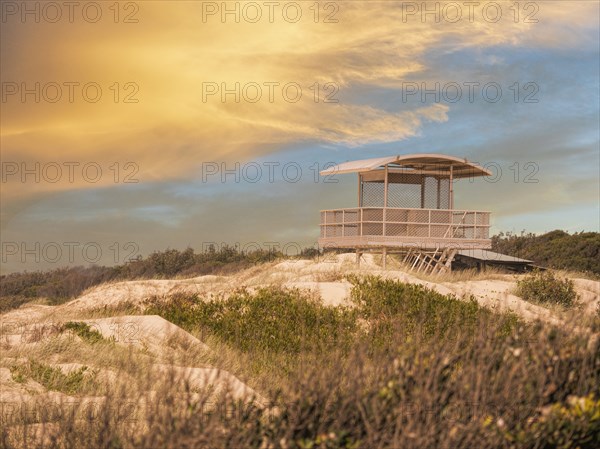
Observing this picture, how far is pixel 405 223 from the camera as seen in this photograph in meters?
30.8

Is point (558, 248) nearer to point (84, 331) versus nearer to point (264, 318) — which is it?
point (264, 318)

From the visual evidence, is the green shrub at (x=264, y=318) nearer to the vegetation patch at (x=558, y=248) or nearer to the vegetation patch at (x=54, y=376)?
the vegetation patch at (x=54, y=376)

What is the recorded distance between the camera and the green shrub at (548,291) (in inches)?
993

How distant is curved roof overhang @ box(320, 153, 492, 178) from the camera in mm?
30688

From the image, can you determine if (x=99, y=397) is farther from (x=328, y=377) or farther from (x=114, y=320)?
(x=114, y=320)

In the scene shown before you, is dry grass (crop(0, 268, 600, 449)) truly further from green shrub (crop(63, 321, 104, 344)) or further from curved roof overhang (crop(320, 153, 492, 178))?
curved roof overhang (crop(320, 153, 492, 178))

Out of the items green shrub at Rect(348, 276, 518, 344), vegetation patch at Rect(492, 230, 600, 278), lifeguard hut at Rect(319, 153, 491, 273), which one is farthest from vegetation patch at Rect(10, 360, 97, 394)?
vegetation patch at Rect(492, 230, 600, 278)

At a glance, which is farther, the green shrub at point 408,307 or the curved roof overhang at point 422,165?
the curved roof overhang at point 422,165

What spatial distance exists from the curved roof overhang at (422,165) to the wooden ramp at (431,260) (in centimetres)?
333

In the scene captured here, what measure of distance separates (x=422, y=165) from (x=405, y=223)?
2819 mm

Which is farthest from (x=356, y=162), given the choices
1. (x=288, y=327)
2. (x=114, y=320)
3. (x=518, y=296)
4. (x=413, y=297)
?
(x=114, y=320)

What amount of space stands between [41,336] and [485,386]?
11.4 m

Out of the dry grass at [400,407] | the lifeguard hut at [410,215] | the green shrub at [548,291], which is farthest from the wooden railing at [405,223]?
the dry grass at [400,407]

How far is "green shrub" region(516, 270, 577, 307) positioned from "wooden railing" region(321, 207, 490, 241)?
20.5 ft
